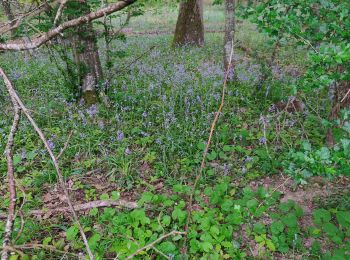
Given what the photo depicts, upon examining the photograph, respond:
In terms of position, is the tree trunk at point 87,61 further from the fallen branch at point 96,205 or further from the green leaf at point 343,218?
the green leaf at point 343,218

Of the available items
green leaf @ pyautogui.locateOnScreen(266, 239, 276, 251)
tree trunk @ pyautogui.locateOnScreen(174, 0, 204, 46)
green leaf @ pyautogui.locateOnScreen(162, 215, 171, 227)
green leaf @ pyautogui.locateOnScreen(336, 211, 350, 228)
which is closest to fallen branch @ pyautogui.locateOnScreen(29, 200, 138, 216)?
green leaf @ pyautogui.locateOnScreen(162, 215, 171, 227)

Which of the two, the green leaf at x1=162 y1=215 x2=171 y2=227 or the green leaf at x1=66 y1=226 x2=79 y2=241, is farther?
the green leaf at x1=162 y1=215 x2=171 y2=227

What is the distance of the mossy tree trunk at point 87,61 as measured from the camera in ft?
17.5

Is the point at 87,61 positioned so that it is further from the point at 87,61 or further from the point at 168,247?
the point at 168,247

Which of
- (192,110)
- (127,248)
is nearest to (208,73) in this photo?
(192,110)

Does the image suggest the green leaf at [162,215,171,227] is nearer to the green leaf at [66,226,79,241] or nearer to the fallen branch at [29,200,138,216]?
the fallen branch at [29,200,138,216]

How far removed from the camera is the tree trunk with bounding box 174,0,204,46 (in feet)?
35.8

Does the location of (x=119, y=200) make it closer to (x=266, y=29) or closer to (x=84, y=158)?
(x=84, y=158)

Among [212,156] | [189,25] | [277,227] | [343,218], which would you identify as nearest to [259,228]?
[277,227]

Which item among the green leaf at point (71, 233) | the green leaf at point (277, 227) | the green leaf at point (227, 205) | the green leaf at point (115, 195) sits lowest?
the green leaf at point (277, 227)

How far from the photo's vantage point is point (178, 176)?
13.1 feet

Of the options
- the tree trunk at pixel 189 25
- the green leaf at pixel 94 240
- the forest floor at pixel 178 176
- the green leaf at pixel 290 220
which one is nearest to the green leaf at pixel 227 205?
the forest floor at pixel 178 176

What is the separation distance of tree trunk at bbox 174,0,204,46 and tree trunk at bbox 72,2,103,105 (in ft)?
18.6

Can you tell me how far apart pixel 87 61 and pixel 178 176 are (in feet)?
9.36
